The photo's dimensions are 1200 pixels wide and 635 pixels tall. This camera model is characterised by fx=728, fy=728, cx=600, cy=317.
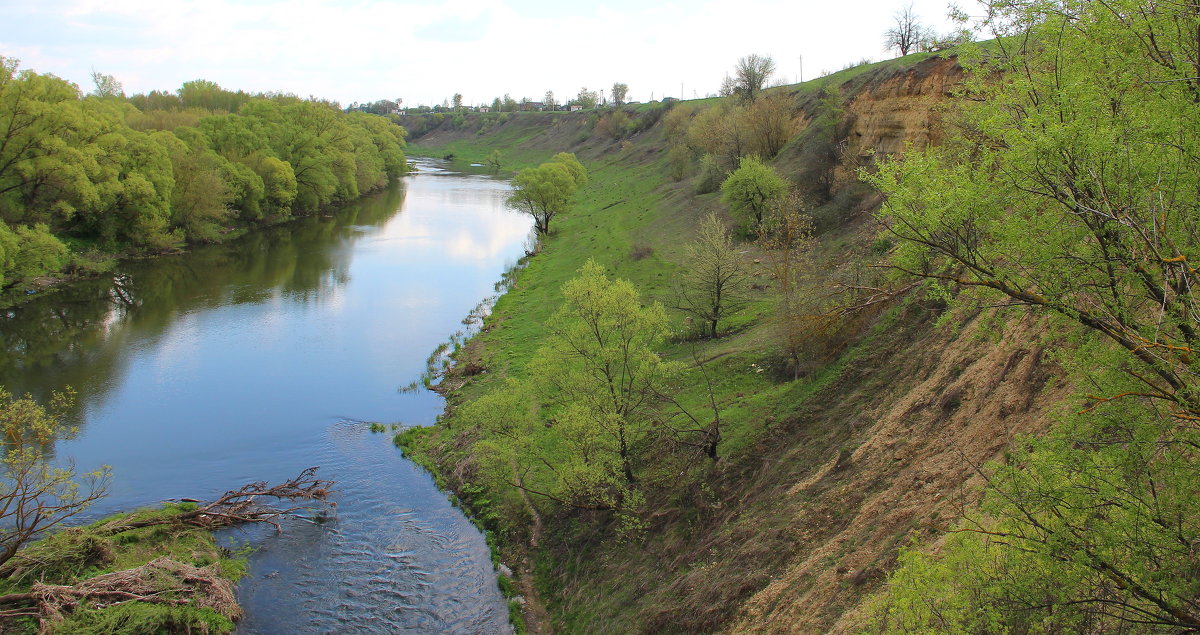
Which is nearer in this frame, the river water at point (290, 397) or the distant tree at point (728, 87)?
the river water at point (290, 397)

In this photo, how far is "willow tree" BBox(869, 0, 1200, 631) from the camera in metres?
6.52

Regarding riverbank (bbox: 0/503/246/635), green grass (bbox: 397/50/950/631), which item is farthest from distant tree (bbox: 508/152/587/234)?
riverbank (bbox: 0/503/246/635)

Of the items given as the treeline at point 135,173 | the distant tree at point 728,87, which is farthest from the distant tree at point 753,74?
the treeline at point 135,173

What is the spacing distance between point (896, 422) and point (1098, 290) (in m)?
9.24

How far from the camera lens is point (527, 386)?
20.7m

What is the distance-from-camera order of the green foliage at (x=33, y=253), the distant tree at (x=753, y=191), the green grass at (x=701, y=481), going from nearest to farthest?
the green grass at (x=701, y=481) → the green foliage at (x=33, y=253) → the distant tree at (x=753, y=191)

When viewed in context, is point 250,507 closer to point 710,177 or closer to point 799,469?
point 799,469

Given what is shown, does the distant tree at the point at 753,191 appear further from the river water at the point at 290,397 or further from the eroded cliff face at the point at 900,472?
the eroded cliff face at the point at 900,472

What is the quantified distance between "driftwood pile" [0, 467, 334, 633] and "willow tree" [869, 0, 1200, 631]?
1446 cm

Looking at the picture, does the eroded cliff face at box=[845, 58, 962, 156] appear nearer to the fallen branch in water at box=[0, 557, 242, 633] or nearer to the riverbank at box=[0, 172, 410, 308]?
the fallen branch in water at box=[0, 557, 242, 633]

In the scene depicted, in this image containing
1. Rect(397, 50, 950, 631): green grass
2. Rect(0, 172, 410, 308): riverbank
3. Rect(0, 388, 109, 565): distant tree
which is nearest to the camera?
Rect(0, 388, 109, 565): distant tree

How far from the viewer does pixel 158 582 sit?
15359mm

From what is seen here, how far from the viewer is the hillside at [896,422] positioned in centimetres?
693

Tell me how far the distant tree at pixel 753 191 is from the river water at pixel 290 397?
1511cm
